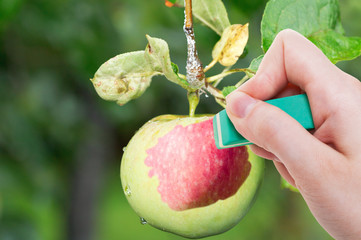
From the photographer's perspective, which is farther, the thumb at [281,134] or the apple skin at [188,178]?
the apple skin at [188,178]

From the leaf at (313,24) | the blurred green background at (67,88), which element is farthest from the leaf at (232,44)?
the blurred green background at (67,88)

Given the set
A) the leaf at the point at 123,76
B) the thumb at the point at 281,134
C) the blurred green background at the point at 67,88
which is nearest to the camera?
the thumb at the point at 281,134

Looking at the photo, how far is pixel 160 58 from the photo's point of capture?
55 centimetres

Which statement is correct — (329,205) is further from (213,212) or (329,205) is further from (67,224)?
(67,224)

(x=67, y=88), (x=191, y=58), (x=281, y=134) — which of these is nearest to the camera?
(x=281, y=134)

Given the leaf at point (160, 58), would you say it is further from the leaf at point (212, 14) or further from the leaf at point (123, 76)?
the leaf at point (212, 14)

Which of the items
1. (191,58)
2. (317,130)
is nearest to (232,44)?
(191,58)

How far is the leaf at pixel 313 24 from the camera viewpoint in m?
0.61

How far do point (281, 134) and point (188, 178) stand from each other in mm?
186

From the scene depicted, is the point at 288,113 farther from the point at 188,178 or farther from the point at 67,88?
the point at 67,88

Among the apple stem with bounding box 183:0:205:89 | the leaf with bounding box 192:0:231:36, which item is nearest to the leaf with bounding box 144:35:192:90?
the apple stem with bounding box 183:0:205:89

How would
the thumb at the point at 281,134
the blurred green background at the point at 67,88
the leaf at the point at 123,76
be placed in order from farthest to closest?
the blurred green background at the point at 67,88
the leaf at the point at 123,76
the thumb at the point at 281,134

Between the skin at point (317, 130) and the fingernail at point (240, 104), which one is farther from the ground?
the fingernail at point (240, 104)

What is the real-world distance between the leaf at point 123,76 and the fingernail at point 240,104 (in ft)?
0.48
